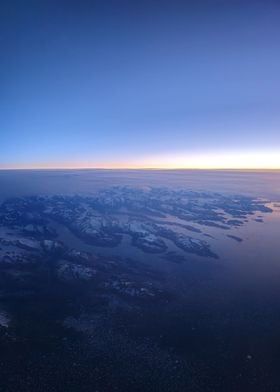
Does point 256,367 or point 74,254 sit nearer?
point 256,367

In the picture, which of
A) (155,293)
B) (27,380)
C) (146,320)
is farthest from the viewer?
(155,293)

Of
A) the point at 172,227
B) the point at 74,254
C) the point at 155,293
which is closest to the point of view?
the point at 155,293

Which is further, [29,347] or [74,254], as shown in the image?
[74,254]

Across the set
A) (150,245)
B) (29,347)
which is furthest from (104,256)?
(29,347)

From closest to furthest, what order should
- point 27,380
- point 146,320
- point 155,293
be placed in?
point 27,380 → point 146,320 → point 155,293

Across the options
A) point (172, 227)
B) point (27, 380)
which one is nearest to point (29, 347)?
point (27, 380)

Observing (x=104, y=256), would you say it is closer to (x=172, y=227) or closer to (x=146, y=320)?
(x=146, y=320)

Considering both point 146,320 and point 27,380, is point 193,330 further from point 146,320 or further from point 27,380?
point 27,380

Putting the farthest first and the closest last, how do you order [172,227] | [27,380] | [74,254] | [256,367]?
[172,227] < [74,254] < [256,367] < [27,380]
